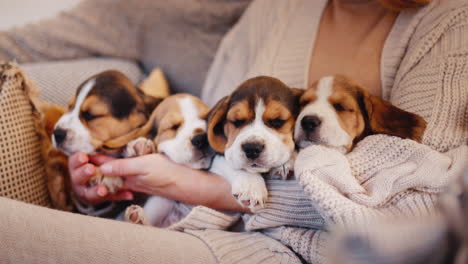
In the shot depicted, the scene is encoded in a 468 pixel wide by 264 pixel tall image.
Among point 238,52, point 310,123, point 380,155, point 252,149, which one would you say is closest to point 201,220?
point 252,149

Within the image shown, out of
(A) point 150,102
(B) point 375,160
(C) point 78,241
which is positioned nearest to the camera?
(C) point 78,241

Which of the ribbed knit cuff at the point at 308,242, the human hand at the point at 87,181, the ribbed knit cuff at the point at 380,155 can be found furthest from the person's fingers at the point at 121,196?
the ribbed knit cuff at the point at 380,155

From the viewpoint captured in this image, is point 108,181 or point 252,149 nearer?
point 252,149

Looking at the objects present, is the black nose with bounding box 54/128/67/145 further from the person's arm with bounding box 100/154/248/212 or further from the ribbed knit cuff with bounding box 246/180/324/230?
the ribbed knit cuff with bounding box 246/180/324/230

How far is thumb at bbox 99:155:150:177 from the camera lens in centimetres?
127

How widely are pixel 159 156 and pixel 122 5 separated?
97 centimetres

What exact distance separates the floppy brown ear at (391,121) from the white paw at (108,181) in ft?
2.77

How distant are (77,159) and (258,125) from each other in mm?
634

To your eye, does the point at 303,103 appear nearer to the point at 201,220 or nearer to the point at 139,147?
the point at 201,220

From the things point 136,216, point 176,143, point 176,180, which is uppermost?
point 176,143

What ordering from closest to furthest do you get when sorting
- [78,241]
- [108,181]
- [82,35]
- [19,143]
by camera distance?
[78,241] → [19,143] → [108,181] → [82,35]

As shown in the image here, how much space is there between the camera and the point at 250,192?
43.5 inches

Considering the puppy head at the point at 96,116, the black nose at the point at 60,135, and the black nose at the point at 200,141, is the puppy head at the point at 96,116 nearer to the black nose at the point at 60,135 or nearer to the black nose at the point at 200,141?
the black nose at the point at 60,135

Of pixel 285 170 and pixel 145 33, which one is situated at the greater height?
pixel 145 33
